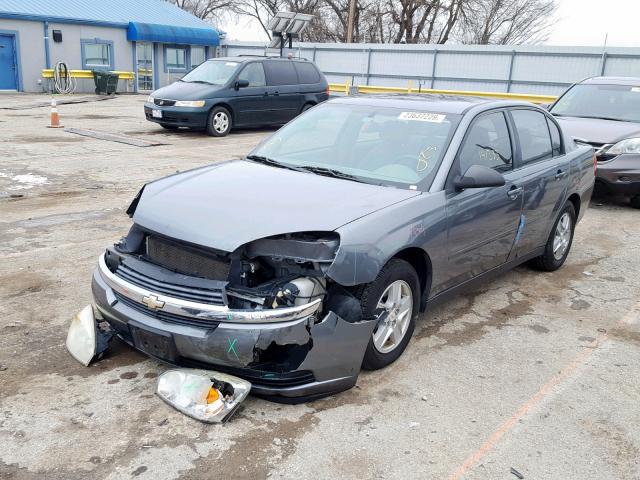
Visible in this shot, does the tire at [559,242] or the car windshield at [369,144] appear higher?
the car windshield at [369,144]

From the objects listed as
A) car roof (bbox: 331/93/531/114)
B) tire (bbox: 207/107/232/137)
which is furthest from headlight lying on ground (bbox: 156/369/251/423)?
tire (bbox: 207/107/232/137)

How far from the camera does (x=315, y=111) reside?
532 cm

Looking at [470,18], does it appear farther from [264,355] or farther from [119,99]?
[264,355]

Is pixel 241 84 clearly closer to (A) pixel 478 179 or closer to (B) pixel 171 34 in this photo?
(A) pixel 478 179

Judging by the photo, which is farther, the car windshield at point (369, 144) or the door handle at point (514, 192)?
the door handle at point (514, 192)

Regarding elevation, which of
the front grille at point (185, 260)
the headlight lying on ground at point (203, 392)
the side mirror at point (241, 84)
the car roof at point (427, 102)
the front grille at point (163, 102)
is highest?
the car roof at point (427, 102)

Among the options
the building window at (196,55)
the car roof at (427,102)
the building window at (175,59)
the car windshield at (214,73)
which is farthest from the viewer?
the building window at (196,55)

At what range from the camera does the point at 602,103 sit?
9742mm

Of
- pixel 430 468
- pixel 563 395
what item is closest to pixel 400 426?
pixel 430 468

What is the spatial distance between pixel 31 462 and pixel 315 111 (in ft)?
11.3

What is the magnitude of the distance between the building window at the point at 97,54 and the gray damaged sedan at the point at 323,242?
971 inches

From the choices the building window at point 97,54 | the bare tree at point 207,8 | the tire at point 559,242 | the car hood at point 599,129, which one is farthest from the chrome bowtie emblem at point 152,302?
the bare tree at point 207,8

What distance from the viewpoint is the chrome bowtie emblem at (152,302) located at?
11.1ft

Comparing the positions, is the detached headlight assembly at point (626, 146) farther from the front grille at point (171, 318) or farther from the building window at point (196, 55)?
the building window at point (196, 55)
